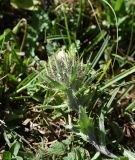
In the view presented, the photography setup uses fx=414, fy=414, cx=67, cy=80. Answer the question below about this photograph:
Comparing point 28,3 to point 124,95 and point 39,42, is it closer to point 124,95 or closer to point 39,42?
point 39,42

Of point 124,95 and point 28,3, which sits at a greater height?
point 28,3

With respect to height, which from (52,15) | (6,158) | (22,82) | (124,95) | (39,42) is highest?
(52,15)

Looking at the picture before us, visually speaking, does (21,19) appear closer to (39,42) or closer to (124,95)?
(39,42)

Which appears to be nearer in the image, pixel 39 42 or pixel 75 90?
pixel 75 90

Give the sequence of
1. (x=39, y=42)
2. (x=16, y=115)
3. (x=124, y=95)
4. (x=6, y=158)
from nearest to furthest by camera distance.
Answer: (x=6, y=158)
(x=16, y=115)
(x=124, y=95)
(x=39, y=42)

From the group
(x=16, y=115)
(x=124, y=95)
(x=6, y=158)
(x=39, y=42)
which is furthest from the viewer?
(x=39, y=42)

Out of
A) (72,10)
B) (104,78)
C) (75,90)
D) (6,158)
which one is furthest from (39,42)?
(6,158)
